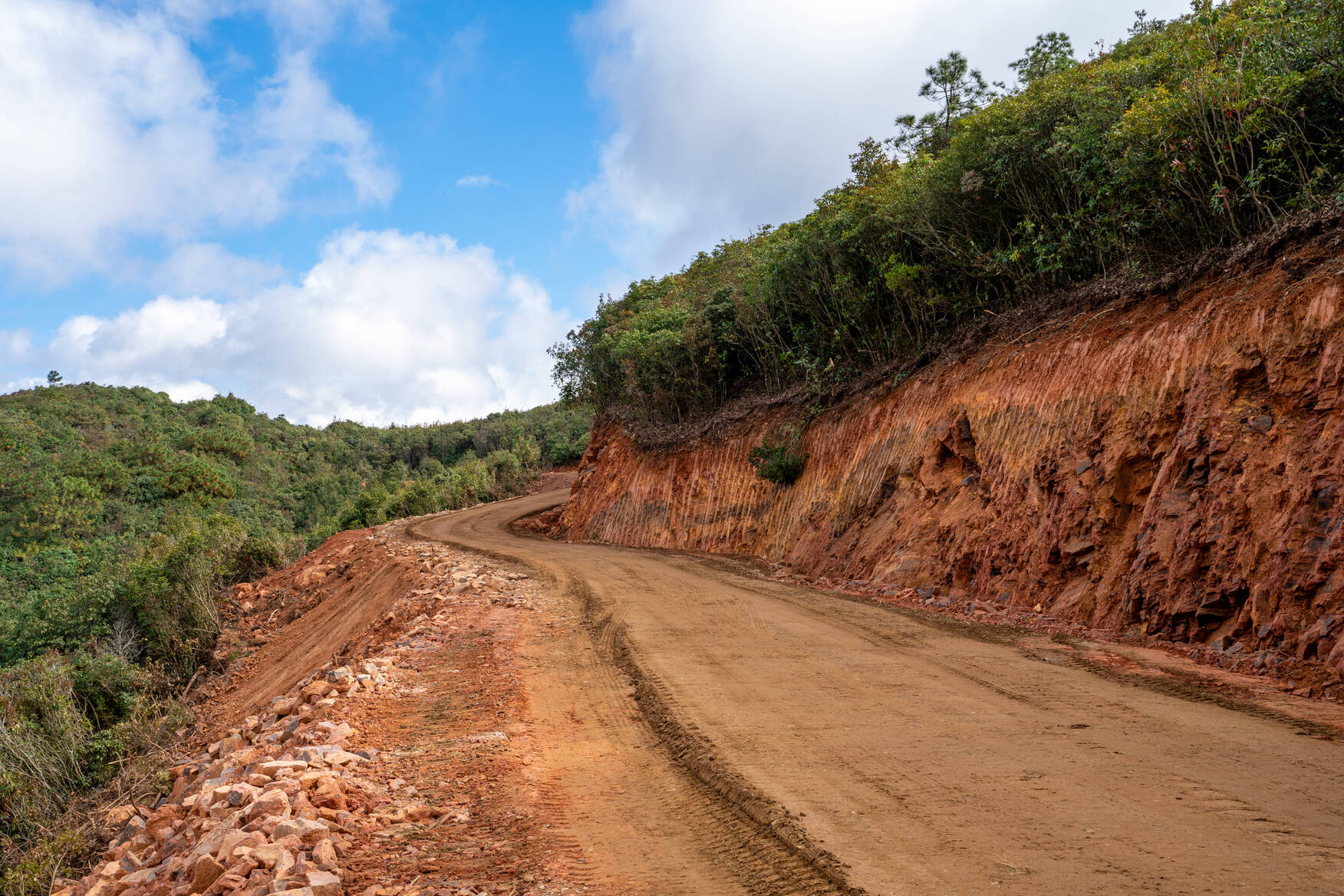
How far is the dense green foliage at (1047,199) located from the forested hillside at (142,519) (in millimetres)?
16226

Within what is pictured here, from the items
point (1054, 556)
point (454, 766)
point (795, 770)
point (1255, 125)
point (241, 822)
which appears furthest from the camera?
point (1054, 556)

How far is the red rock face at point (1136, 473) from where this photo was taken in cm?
803

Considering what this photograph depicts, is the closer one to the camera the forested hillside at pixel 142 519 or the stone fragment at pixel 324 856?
the stone fragment at pixel 324 856

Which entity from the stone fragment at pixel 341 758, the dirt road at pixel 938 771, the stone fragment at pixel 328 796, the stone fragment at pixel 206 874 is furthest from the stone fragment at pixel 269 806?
the dirt road at pixel 938 771

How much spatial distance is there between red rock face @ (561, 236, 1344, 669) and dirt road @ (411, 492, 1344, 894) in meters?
1.41

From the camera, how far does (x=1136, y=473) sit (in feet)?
34.0

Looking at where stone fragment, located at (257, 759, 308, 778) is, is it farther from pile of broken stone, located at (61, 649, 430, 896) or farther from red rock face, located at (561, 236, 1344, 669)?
red rock face, located at (561, 236, 1344, 669)

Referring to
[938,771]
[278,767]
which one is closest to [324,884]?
[278,767]

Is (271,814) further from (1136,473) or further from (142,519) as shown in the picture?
(142,519)

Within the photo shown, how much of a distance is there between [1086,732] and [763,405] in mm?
17098

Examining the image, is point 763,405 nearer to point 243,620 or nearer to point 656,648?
point 656,648

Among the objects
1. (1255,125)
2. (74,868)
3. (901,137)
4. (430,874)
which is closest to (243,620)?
(74,868)

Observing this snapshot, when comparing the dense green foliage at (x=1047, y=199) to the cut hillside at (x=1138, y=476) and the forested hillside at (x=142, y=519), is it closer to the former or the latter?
the cut hillside at (x=1138, y=476)

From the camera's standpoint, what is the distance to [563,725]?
677 cm
